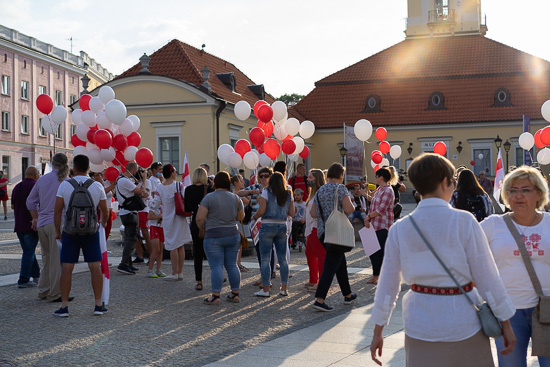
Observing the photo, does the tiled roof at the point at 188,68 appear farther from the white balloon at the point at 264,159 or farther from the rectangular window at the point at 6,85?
the white balloon at the point at 264,159

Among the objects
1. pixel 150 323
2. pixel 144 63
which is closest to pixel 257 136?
pixel 150 323

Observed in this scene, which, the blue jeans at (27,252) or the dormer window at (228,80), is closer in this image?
the blue jeans at (27,252)

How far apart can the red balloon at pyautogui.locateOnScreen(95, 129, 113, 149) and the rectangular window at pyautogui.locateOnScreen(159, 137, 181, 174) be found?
22.0 metres

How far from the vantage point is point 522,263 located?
4.19 metres

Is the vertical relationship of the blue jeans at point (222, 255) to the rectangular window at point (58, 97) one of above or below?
below

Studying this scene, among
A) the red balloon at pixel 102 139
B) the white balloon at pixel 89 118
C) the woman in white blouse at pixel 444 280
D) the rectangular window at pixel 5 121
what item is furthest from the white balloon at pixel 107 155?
the rectangular window at pixel 5 121

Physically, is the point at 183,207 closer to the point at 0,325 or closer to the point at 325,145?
the point at 0,325

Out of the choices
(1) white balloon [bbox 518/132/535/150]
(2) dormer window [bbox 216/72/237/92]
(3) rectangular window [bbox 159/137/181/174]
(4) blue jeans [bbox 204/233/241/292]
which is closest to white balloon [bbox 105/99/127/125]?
(4) blue jeans [bbox 204/233/241/292]

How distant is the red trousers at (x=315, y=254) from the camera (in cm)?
1019

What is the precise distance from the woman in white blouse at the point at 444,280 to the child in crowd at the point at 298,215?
26.5ft

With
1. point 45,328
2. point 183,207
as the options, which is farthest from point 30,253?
point 45,328

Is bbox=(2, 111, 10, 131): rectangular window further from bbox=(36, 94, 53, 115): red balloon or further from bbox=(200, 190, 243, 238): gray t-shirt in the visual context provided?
bbox=(200, 190, 243, 238): gray t-shirt

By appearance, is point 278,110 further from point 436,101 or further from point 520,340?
point 436,101

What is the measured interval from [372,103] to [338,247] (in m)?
38.1
